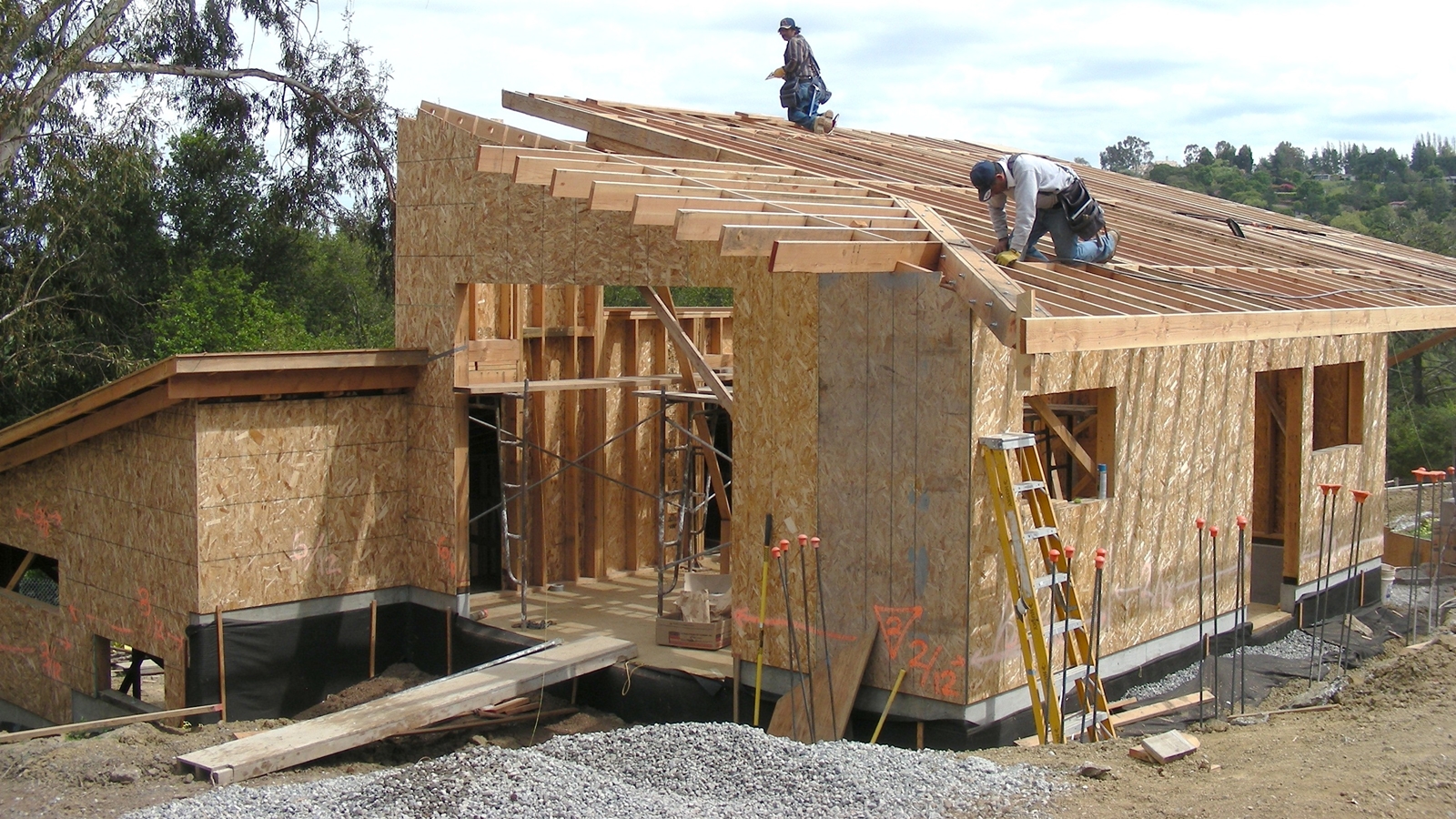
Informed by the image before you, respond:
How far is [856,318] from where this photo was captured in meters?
9.37

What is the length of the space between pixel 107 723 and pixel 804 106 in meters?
9.73

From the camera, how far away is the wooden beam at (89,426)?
11234 millimetres

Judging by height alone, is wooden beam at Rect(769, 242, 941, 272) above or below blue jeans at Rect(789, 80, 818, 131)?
below

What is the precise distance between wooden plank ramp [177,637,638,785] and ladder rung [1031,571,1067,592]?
12.8 ft

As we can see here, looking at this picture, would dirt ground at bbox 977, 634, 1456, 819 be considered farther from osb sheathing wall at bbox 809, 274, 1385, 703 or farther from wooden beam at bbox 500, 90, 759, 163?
wooden beam at bbox 500, 90, 759, 163

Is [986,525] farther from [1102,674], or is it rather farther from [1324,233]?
[1324,233]

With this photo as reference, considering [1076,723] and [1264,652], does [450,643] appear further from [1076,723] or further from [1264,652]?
[1264,652]

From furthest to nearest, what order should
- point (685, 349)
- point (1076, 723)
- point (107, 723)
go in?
point (685, 349) < point (107, 723) < point (1076, 723)

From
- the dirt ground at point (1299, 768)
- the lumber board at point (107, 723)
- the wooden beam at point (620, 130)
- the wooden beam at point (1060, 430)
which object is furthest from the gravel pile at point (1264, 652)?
the lumber board at point (107, 723)

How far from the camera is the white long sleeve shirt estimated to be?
29.3 ft

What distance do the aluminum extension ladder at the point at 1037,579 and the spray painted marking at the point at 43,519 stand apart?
9418 millimetres

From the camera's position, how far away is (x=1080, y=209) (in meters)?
9.47

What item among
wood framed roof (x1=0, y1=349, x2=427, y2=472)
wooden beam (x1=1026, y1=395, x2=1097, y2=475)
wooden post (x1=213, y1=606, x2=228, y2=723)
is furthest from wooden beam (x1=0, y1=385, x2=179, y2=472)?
wooden beam (x1=1026, y1=395, x2=1097, y2=475)

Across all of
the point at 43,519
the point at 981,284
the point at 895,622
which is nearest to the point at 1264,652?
the point at 895,622
